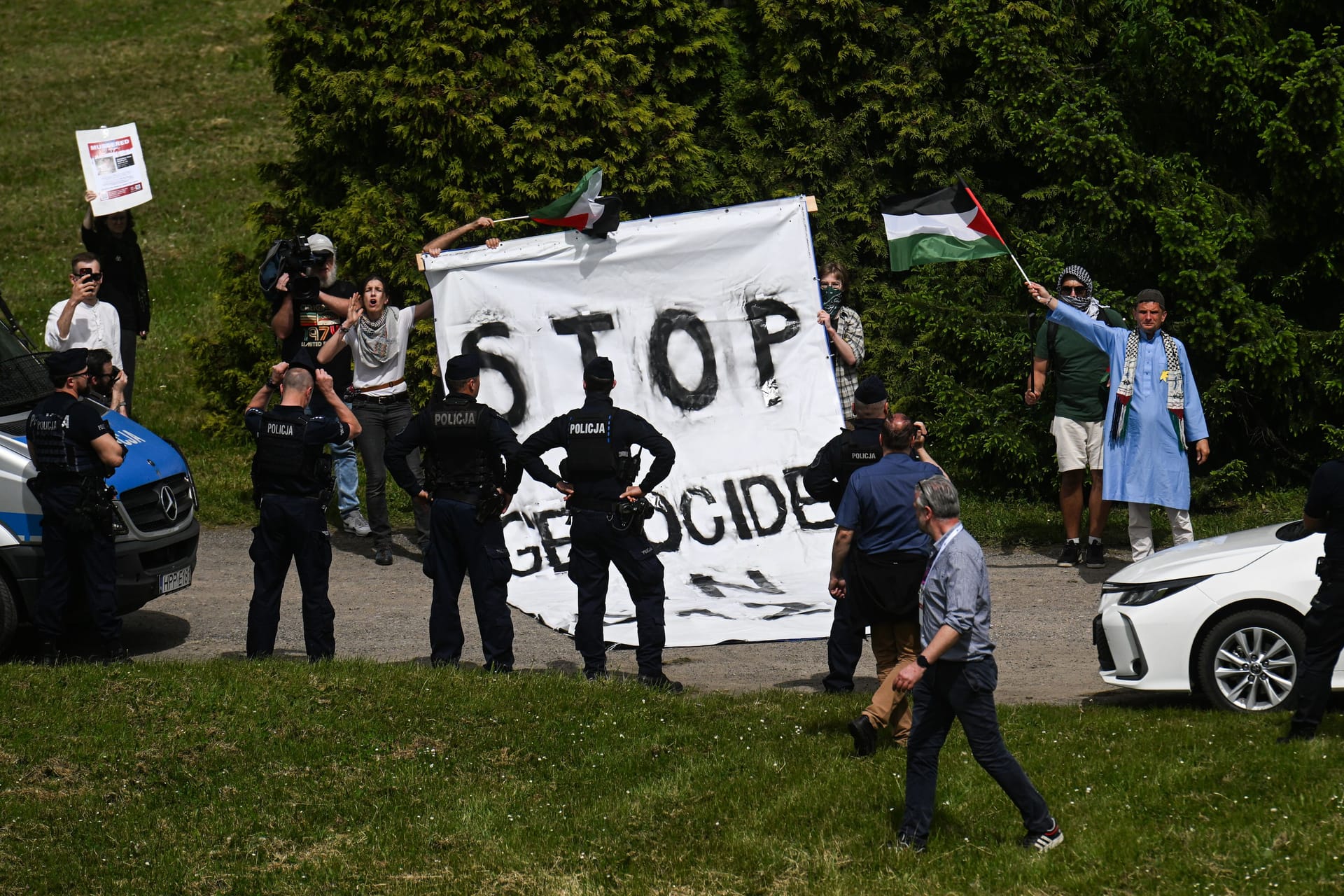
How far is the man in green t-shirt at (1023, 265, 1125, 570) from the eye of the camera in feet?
42.1

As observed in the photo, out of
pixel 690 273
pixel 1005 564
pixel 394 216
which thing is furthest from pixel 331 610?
pixel 394 216

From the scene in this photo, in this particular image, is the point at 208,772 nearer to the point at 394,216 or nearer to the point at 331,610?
the point at 331,610

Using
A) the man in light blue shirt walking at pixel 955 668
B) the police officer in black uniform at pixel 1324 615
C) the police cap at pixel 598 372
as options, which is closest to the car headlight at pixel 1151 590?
the police officer in black uniform at pixel 1324 615

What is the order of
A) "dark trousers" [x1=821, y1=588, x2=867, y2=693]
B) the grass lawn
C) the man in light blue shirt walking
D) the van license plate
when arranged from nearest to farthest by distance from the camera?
the man in light blue shirt walking, the grass lawn, "dark trousers" [x1=821, y1=588, x2=867, y2=693], the van license plate

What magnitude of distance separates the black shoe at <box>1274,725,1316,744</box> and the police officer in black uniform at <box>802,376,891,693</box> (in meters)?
2.39

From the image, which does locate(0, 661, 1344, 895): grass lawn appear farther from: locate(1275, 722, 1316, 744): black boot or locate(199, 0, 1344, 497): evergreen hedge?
locate(199, 0, 1344, 497): evergreen hedge

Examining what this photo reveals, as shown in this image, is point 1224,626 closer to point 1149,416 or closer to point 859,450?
point 859,450

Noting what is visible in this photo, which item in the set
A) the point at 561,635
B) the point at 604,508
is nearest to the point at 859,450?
the point at 604,508

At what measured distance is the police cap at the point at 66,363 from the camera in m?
9.55

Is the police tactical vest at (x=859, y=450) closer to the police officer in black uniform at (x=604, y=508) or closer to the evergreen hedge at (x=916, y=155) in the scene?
the police officer in black uniform at (x=604, y=508)

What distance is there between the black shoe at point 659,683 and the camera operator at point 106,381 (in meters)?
5.81

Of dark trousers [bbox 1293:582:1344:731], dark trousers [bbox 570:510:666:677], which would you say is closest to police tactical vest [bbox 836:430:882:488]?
dark trousers [bbox 570:510:666:677]

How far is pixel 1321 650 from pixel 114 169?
11.0m

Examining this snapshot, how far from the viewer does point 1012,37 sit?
13641 millimetres
